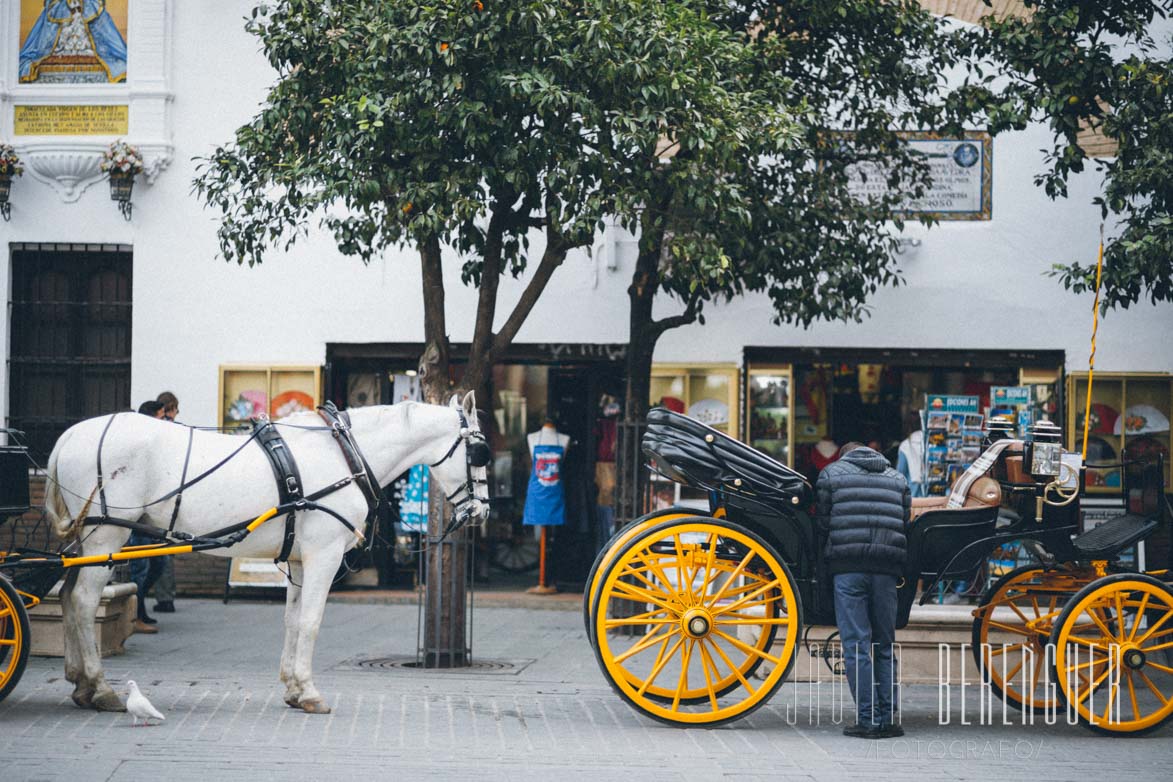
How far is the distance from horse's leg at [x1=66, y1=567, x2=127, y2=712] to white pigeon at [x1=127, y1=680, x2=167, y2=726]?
422 mm

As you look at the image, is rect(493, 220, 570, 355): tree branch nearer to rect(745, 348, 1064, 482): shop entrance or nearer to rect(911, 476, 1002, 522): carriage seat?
rect(911, 476, 1002, 522): carriage seat

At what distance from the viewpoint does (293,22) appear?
10.0 meters

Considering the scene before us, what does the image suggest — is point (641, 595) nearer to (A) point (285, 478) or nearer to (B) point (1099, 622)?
(A) point (285, 478)

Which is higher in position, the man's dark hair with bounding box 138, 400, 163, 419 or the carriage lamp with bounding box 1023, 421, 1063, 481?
the man's dark hair with bounding box 138, 400, 163, 419

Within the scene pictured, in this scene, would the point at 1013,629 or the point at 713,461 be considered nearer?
the point at 713,461

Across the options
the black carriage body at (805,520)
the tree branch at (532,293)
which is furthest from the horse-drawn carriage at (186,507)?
the tree branch at (532,293)

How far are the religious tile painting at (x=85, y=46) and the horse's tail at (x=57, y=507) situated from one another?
789cm

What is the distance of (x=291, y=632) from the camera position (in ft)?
27.7

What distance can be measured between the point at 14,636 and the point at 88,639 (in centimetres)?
42

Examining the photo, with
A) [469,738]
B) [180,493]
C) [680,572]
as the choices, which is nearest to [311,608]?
[180,493]

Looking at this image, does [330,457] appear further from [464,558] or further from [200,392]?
[200,392]

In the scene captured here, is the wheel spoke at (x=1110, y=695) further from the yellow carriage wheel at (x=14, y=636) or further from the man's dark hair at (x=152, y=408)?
the man's dark hair at (x=152, y=408)

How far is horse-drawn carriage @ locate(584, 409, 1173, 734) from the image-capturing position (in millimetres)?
7922

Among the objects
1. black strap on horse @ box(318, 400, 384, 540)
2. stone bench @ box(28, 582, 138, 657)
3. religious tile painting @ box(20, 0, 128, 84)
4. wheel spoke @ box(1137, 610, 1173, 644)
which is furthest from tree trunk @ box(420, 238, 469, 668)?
religious tile painting @ box(20, 0, 128, 84)
